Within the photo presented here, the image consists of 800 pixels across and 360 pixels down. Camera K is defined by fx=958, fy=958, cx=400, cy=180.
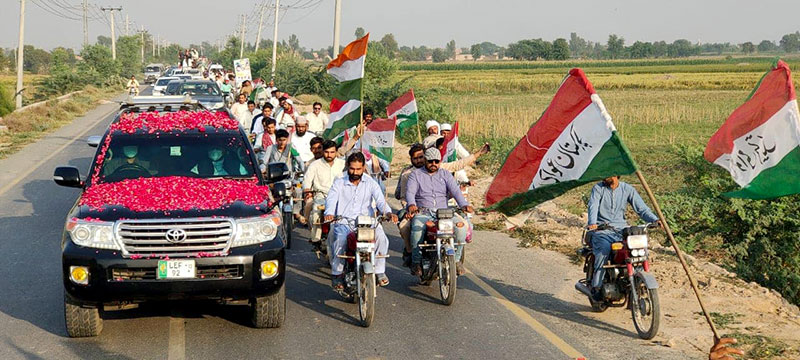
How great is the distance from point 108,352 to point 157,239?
0.98 meters

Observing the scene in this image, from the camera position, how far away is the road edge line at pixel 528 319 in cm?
786

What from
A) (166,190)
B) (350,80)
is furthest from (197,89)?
(166,190)

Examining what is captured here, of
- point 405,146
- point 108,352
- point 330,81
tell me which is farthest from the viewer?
point 330,81

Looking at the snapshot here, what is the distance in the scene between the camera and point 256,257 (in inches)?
311

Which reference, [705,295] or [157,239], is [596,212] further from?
A: [157,239]

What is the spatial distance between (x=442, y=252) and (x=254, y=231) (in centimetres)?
228

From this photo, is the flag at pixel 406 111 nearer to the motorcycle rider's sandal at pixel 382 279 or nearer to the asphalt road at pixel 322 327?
the asphalt road at pixel 322 327

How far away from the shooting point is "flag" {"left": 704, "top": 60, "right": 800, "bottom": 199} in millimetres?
7641

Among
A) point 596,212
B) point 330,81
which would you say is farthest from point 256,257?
point 330,81

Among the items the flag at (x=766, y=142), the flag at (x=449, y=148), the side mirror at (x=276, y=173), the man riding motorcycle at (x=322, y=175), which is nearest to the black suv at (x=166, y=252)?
the side mirror at (x=276, y=173)

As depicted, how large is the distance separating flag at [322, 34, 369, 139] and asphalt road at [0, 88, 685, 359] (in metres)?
2.34

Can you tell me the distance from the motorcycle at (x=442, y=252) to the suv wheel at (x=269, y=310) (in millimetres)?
1761

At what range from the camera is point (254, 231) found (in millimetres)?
8047

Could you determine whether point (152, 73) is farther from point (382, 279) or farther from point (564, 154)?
point (564, 154)
